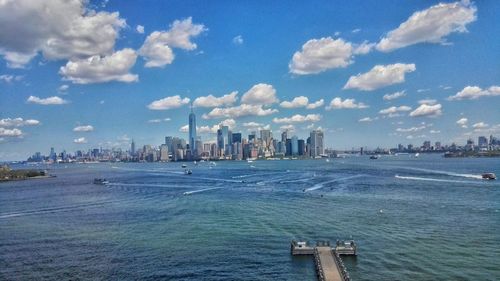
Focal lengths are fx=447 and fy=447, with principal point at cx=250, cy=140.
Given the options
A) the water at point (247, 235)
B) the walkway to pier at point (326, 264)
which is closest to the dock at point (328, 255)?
the walkway to pier at point (326, 264)

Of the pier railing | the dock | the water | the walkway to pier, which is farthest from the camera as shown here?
the water

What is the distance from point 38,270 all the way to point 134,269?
11.7m

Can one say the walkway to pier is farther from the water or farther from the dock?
the water

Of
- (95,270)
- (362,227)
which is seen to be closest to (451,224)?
(362,227)

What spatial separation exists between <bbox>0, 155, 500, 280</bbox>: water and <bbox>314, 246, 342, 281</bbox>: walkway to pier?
5.44 ft

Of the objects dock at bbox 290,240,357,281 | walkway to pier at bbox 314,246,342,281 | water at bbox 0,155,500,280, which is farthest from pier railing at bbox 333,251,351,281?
water at bbox 0,155,500,280

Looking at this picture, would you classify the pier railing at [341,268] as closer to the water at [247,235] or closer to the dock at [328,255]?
the dock at [328,255]

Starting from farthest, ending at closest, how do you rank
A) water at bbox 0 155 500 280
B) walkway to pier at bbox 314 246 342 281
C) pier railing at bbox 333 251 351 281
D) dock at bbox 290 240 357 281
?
water at bbox 0 155 500 280
dock at bbox 290 240 357 281
walkway to pier at bbox 314 246 342 281
pier railing at bbox 333 251 351 281

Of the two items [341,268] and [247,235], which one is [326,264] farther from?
[247,235]

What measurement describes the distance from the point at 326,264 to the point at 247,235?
19.6m

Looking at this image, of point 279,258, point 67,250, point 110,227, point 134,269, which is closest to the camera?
point 134,269

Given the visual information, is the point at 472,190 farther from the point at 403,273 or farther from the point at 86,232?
the point at 86,232

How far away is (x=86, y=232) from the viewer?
244 ft

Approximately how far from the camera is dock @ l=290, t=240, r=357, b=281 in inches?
1875
